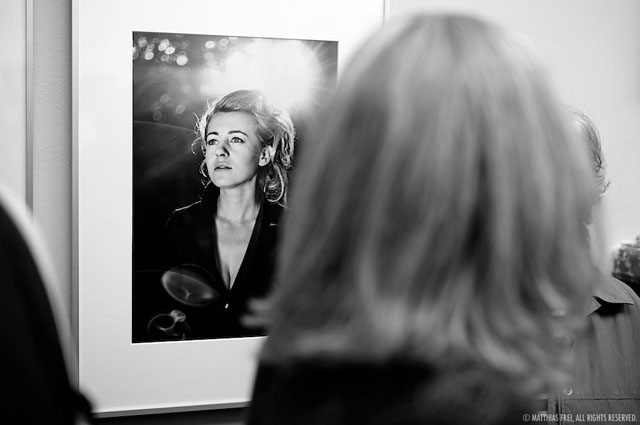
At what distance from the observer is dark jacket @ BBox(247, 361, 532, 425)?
0.49 metres

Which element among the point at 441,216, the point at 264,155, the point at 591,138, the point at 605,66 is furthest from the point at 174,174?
the point at 605,66

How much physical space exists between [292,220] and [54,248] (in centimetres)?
96

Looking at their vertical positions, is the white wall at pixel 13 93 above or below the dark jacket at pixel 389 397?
above

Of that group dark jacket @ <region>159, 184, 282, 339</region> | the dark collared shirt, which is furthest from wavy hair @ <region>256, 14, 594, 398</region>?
dark jacket @ <region>159, 184, 282, 339</region>

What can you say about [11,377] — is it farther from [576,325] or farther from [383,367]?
[576,325]

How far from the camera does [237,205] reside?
1.41 meters

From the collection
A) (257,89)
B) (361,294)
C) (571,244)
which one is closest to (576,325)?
(571,244)

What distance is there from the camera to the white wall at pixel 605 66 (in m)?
1.60

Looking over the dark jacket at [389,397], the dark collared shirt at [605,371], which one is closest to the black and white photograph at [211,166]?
the dark collared shirt at [605,371]

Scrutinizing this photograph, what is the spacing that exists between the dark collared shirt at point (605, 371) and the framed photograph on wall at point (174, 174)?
2.23 ft

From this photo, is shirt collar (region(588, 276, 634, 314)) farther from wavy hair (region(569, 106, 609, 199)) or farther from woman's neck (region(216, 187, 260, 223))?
woman's neck (region(216, 187, 260, 223))

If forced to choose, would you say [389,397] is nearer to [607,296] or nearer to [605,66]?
[607,296]

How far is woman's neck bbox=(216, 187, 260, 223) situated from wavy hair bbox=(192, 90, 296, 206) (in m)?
0.03

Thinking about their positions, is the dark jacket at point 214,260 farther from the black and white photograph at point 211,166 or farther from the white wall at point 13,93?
the white wall at point 13,93
